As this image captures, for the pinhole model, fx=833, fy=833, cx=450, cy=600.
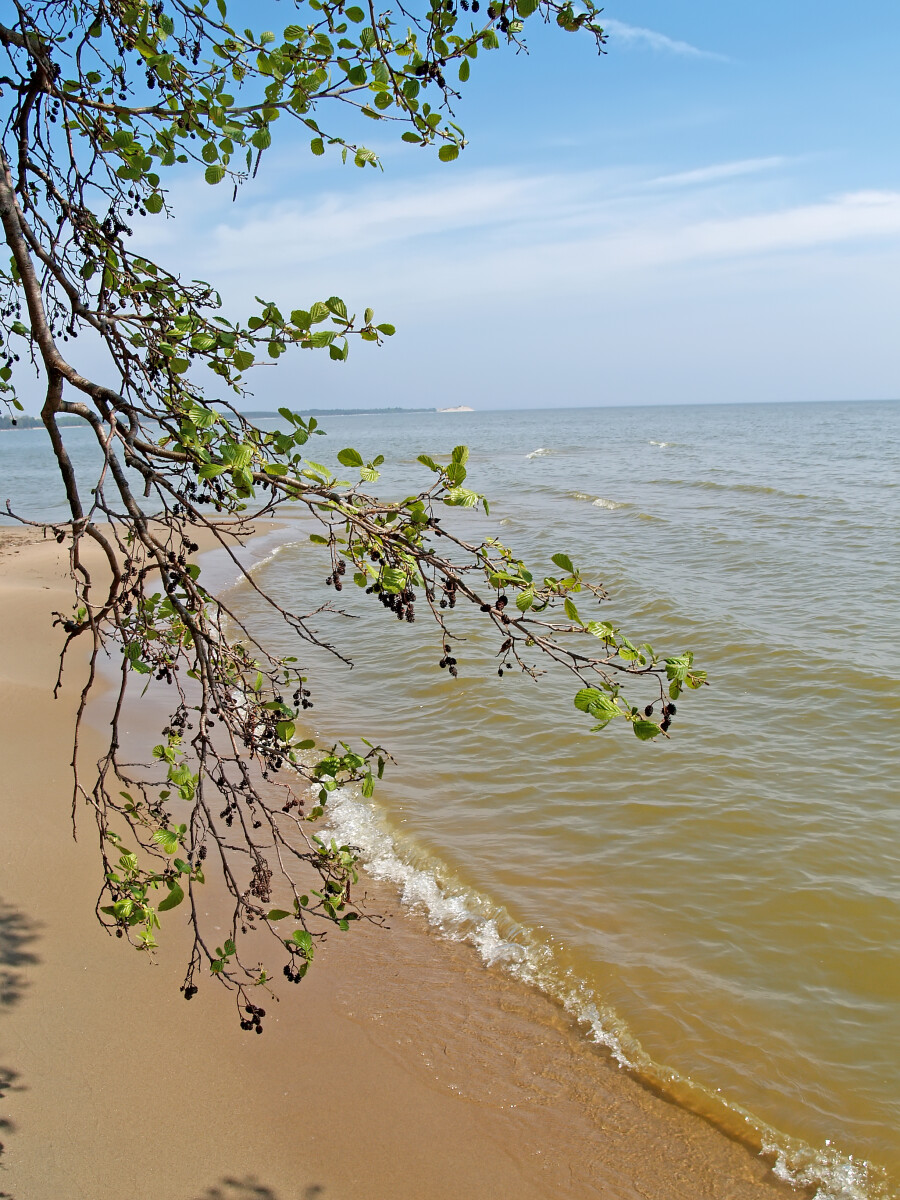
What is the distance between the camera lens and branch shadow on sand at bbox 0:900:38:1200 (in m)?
3.56

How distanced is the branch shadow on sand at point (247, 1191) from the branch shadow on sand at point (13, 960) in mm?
1000

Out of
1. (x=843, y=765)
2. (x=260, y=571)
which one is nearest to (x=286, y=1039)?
(x=843, y=765)

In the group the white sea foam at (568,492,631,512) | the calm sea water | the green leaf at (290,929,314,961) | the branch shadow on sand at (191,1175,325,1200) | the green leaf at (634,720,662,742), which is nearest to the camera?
the green leaf at (634,720,662,742)

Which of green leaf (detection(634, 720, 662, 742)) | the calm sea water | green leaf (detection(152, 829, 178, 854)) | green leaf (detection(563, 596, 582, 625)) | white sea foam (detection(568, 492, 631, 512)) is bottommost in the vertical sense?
the calm sea water

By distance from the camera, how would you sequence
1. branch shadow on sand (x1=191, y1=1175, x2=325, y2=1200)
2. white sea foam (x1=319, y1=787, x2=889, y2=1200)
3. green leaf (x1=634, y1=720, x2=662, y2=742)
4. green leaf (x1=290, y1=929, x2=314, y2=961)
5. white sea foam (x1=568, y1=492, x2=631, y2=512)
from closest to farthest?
green leaf (x1=634, y1=720, x2=662, y2=742), green leaf (x1=290, y1=929, x2=314, y2=961), branch shadow on sand (x1=191, y1=1175, x2=325, y2=1200), white sea foam (x1=319, y1=787, x2=889, y2=1200), white sea foam (x1=568, y1=492, x2=631, y2=512)

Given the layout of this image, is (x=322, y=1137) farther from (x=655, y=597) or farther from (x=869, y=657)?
(x=655, y=597)

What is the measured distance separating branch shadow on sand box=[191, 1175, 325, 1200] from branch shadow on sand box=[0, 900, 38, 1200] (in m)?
1.00

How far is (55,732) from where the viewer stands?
7.19 metres

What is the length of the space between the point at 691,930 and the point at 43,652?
8.02 m

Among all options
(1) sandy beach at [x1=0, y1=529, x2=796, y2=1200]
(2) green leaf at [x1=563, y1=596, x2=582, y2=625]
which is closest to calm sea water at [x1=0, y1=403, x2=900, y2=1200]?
(1) sandy beach at [x1=0, y1=529, x2=796, y2=1200]

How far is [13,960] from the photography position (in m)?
4.28

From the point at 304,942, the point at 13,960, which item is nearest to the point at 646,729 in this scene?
the point at 304,942

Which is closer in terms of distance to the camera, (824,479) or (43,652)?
(43,652)

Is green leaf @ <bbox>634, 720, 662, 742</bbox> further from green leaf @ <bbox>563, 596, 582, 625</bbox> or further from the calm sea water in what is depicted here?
the calm sea water
